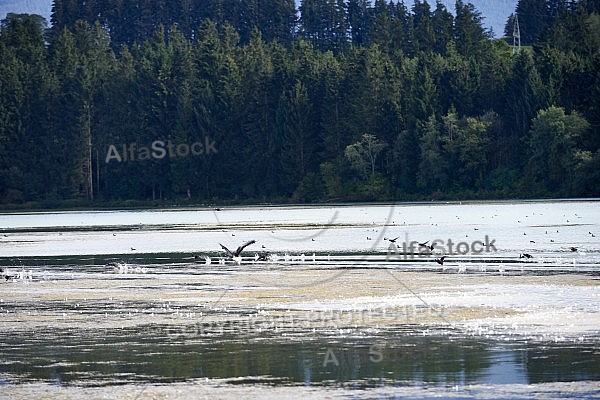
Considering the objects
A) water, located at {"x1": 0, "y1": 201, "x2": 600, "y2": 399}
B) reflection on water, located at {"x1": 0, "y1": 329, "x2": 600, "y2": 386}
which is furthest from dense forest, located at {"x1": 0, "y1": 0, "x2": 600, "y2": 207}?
reflection on water, located at {"x1": 0, "y1": 329, "x2": 600, "y2": 386}

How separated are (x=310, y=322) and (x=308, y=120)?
103 meters

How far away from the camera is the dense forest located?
108875 mm

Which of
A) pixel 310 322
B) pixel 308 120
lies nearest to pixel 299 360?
pixel 310 322

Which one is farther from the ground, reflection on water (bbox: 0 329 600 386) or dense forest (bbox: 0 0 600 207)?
dense forest (bbox: 0 0 600 207)

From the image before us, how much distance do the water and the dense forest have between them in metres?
65.4

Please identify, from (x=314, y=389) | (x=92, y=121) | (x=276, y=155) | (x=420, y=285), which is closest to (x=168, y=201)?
(x=276, y=155)

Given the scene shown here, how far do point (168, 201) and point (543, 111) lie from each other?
1634 inches

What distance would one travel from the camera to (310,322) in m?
21.4

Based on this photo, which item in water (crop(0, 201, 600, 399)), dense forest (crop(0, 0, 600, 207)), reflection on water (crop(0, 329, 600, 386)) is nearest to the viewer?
water (crop(0, 201, 600, 399))

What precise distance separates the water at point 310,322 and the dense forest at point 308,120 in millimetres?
65410

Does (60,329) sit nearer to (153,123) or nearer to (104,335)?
(104,335)

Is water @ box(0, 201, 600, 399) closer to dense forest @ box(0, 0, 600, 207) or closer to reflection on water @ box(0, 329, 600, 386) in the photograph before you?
reflection on water @ box(0, 329, 600, 386)

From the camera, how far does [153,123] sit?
131250 millimetres

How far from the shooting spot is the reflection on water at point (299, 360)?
52.3 ft
